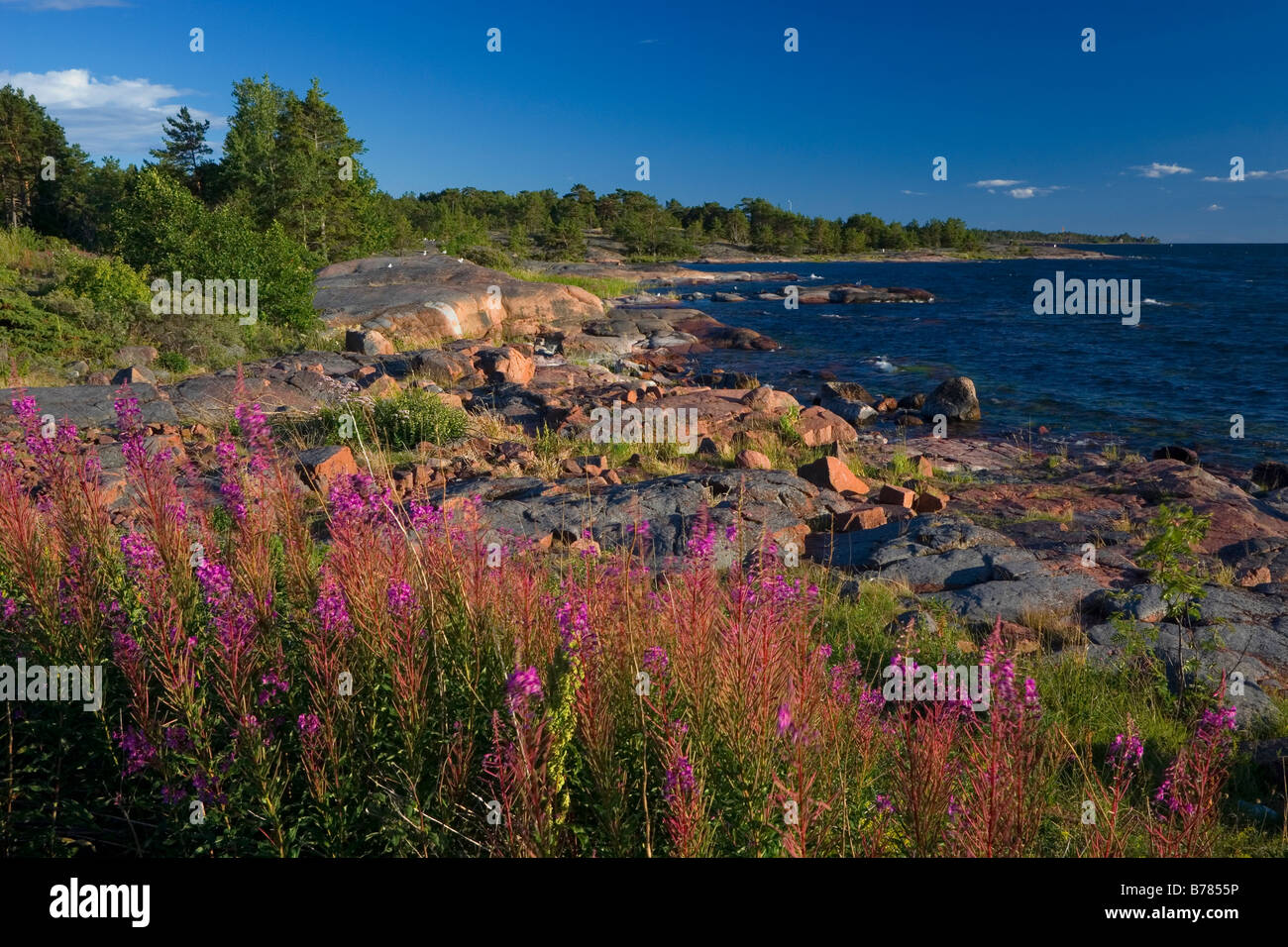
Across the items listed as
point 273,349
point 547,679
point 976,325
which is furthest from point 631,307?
point 547,679

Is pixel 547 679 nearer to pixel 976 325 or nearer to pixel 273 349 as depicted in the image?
pixel 273 349

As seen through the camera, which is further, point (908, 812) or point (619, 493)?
point (619, 493)

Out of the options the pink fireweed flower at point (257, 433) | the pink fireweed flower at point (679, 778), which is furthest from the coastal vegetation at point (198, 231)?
the pink fireweed flower at point (679, 778)

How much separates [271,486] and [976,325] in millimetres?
44700

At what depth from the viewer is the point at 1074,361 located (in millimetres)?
30578

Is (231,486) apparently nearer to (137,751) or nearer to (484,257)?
(137,751)

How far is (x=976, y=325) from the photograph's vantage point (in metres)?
43.8

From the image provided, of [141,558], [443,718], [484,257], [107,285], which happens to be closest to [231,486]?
[141,558]

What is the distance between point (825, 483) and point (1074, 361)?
23.6 m

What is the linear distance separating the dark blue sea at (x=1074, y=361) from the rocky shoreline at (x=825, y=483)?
2452 millimetres

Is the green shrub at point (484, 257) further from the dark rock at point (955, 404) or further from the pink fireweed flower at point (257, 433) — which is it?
the pink fireweed flower at point (257, 433)

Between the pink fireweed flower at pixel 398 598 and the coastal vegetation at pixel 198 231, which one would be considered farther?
the coastal vegetation at pixel 198 231

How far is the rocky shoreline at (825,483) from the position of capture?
7.01m
